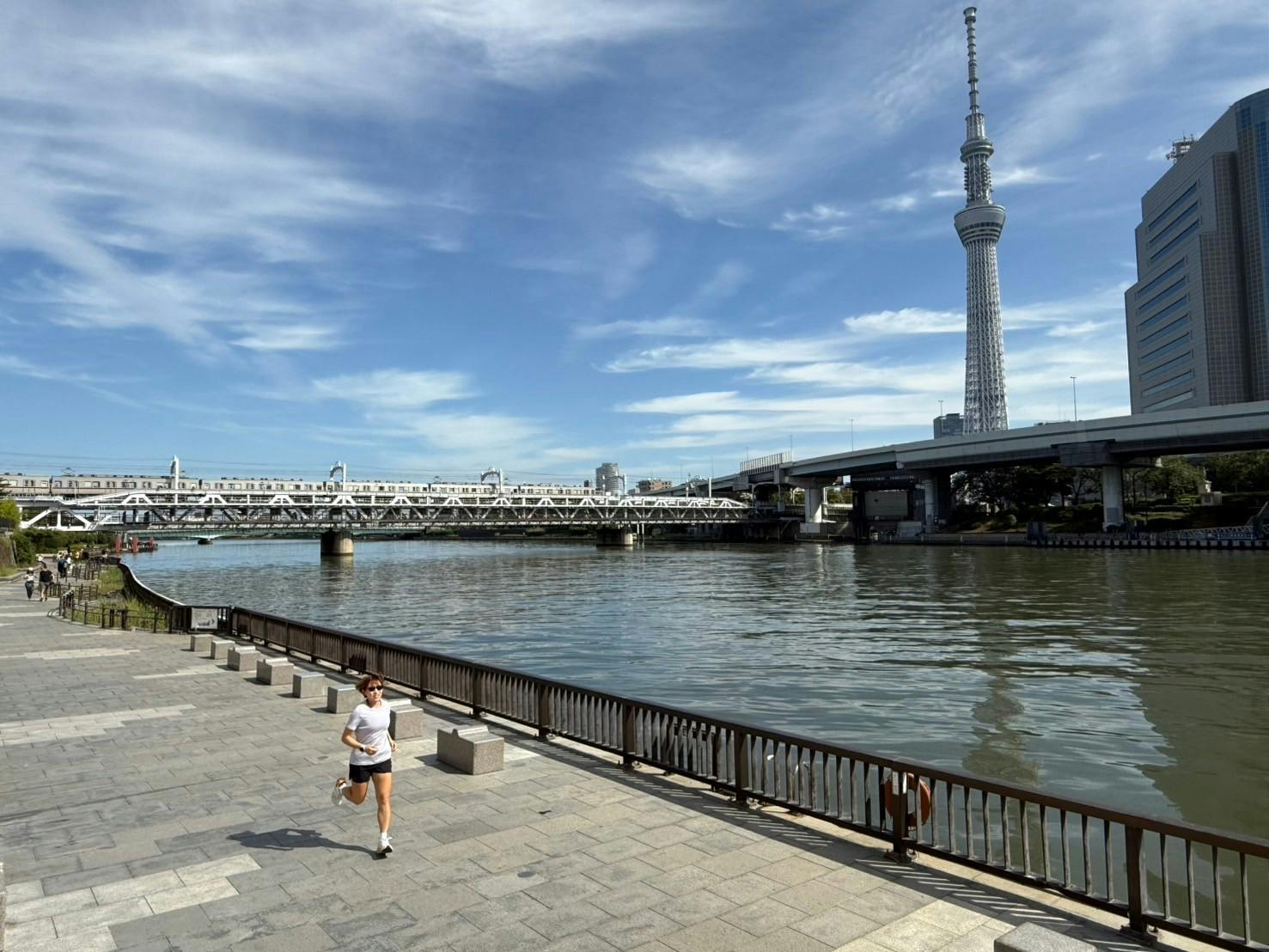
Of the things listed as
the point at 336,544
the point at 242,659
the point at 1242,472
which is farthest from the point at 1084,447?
the point at 242,659

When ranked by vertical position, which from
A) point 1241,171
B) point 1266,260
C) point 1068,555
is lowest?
point 1068,555

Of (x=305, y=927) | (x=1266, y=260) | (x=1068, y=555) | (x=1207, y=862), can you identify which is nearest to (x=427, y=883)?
(x=305, y=927)

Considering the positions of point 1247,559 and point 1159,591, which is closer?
point 1159,591

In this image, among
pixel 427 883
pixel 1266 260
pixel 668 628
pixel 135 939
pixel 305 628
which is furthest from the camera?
pixel 1266 260

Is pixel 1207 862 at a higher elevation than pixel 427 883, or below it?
below

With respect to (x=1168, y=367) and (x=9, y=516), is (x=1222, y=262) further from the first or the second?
(x=9, y=516)

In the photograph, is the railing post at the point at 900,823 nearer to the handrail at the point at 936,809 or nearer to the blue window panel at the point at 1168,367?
the handrail at the point at 936,809

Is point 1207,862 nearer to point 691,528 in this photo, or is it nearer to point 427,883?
point 427,883

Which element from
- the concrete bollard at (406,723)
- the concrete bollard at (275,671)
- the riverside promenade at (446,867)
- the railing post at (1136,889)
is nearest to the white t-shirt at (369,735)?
the riverside promenade at (446,867)

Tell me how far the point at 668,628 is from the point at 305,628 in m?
17.4

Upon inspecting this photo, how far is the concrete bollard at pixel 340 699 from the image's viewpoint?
15.5m

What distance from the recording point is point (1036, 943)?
17.4ft

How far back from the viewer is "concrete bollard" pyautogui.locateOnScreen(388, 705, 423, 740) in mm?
13148

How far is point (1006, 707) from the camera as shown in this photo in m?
19.4
